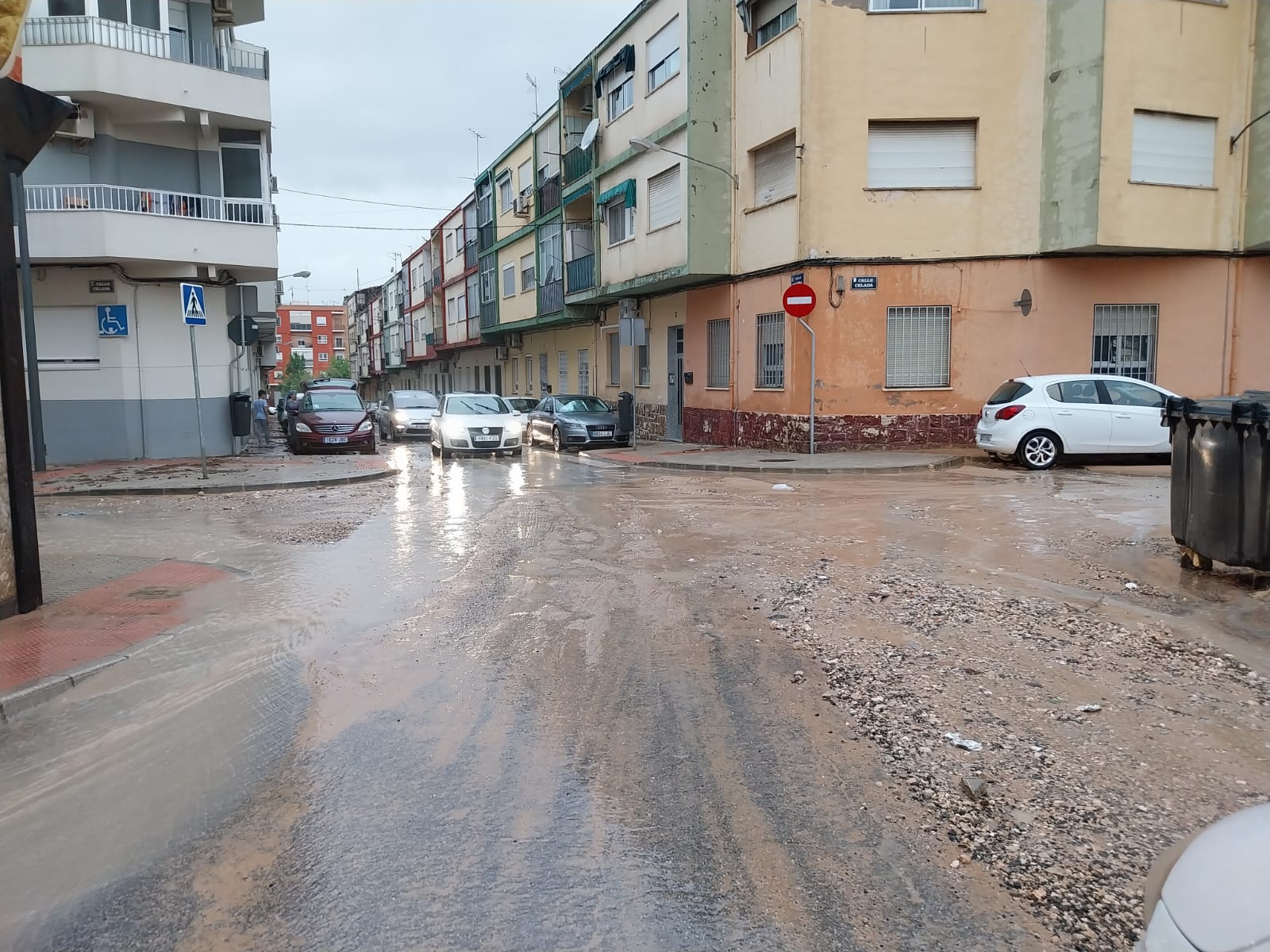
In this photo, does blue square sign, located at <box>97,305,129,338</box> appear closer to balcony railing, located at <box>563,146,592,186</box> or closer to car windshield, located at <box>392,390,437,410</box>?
car windshield, located at <box>392,390,437,410</box>

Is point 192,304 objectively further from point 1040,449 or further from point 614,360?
point 614,360

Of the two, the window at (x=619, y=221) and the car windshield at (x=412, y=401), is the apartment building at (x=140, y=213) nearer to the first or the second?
the car windshield at (x=412, y=401)

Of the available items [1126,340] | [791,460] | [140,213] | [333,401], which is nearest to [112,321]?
[140,213]

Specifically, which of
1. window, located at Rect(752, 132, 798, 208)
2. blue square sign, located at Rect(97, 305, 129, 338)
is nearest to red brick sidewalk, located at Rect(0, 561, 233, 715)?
blue square sign, located at Rect(97, 305, 129, 338)

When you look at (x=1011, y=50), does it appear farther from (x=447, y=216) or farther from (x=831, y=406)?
(x=447, y=216)

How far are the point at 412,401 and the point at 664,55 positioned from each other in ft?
44.1

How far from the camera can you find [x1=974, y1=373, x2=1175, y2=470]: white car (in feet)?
50.2

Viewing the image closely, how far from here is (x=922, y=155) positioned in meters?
18.5

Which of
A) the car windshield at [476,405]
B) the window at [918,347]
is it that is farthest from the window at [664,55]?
the car windshield at [476,405]

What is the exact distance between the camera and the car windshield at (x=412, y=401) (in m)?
30.2

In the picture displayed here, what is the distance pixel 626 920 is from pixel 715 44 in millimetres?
21486

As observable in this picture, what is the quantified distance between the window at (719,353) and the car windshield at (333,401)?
8.77 m

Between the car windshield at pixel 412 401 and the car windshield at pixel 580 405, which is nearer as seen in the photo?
the car windshield at pixel 580 405

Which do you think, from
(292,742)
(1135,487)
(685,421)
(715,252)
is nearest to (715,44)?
(715,252)
